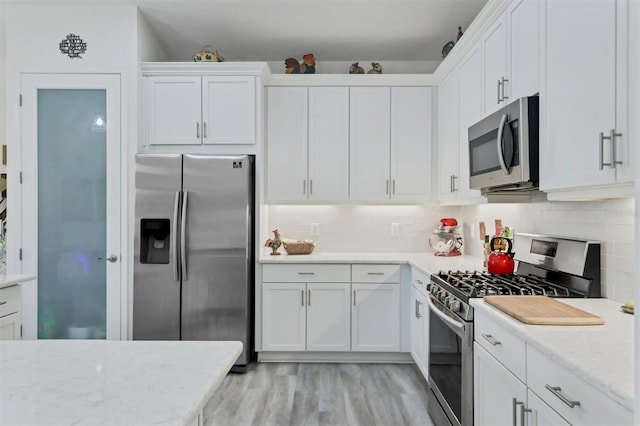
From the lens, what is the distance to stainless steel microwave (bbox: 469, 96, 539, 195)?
2006 mm

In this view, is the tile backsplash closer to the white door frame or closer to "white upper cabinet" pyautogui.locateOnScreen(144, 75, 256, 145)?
"white upper cabinet" pyautogui.locateOnScreen(144, 75, 256, 145)

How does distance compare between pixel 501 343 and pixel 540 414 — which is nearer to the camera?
pixel 540 414

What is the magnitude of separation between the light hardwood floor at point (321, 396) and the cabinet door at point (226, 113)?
191cm

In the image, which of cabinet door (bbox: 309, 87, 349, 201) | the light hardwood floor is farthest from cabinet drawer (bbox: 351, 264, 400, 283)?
cabinet door (bbox: 309, 87, 349, 201)

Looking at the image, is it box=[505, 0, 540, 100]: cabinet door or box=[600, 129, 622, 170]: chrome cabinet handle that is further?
box=[505, 0, 540, 100]: cabinet door

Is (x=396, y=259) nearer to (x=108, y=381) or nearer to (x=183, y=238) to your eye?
(x=183, y=238)

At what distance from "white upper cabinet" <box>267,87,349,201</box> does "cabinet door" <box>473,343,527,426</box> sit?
229 cm

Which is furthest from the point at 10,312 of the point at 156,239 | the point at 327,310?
the point at 327,310

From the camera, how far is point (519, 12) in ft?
7.18

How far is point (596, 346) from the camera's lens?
4.27 ft

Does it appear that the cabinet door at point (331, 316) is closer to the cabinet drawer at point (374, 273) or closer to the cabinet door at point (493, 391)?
the cabinet drawer at point (374, 273)

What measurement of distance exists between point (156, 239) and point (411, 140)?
2336mm

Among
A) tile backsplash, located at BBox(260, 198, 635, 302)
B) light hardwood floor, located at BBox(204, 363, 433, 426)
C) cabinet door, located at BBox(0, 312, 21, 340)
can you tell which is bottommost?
light hardwood floor, located at BBox(204, 363, 433, 426)

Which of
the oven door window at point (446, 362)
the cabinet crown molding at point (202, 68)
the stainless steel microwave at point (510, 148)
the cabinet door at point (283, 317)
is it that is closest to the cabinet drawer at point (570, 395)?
the oven door window at point (446, 362)
